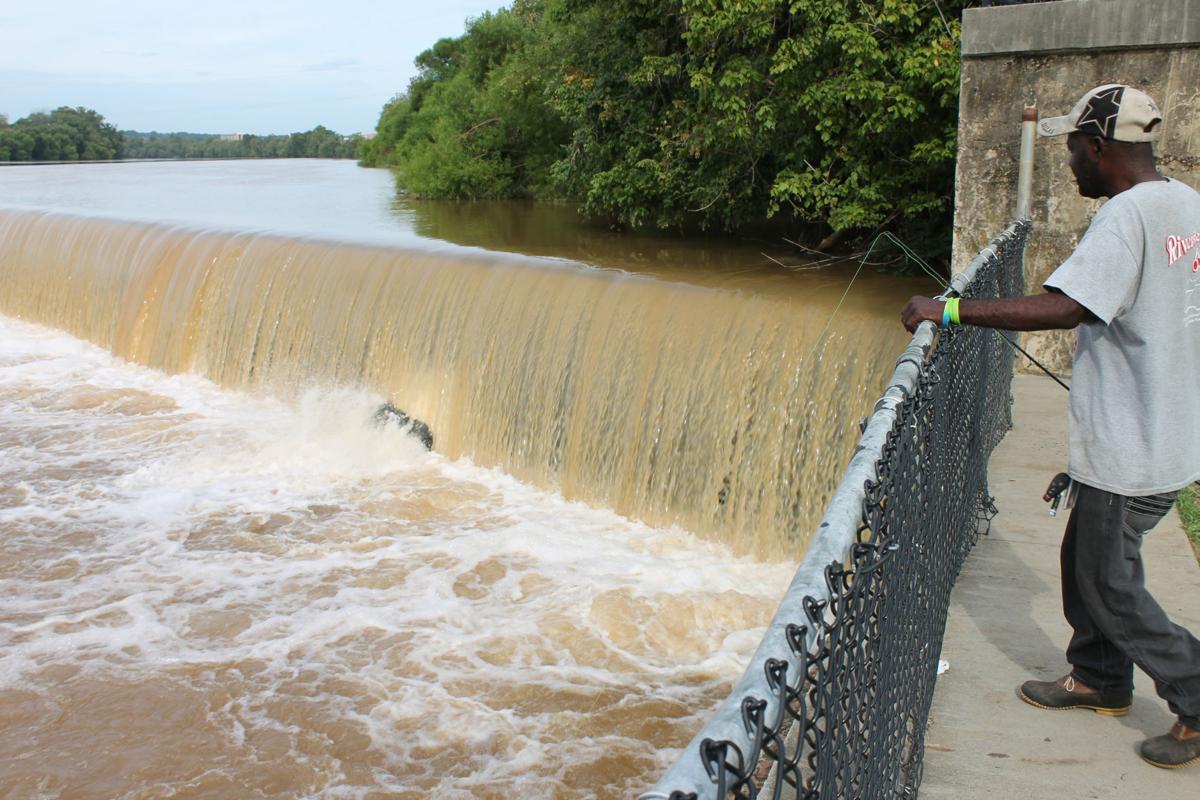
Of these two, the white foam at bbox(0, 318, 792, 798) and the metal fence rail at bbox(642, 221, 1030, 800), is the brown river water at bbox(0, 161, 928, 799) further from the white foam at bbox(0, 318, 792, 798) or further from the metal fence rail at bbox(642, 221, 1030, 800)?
the metal fence rail at bbox(642, 221, 1030, 800)

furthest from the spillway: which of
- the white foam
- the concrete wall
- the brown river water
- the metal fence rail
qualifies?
the metal fence rail

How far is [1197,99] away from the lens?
6.86 m

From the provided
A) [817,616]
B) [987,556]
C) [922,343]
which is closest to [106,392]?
[987,556]

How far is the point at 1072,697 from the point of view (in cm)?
316

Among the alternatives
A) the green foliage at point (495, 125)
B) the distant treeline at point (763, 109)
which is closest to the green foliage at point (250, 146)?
the green foliage at point (495, 125)

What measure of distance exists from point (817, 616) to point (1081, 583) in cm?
170

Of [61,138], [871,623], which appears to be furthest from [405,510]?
[61,138]

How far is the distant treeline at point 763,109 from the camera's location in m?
10.5

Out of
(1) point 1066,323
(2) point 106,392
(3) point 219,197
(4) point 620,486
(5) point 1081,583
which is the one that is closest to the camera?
(1) point 1066,323

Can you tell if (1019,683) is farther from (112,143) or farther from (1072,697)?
(112,143)

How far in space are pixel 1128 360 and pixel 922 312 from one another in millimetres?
523

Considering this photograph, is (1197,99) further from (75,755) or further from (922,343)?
(75,755)

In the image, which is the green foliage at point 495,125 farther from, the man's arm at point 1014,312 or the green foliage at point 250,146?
the green foliage at point 250,146

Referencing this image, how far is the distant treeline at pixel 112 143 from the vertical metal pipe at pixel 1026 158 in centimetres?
5092
